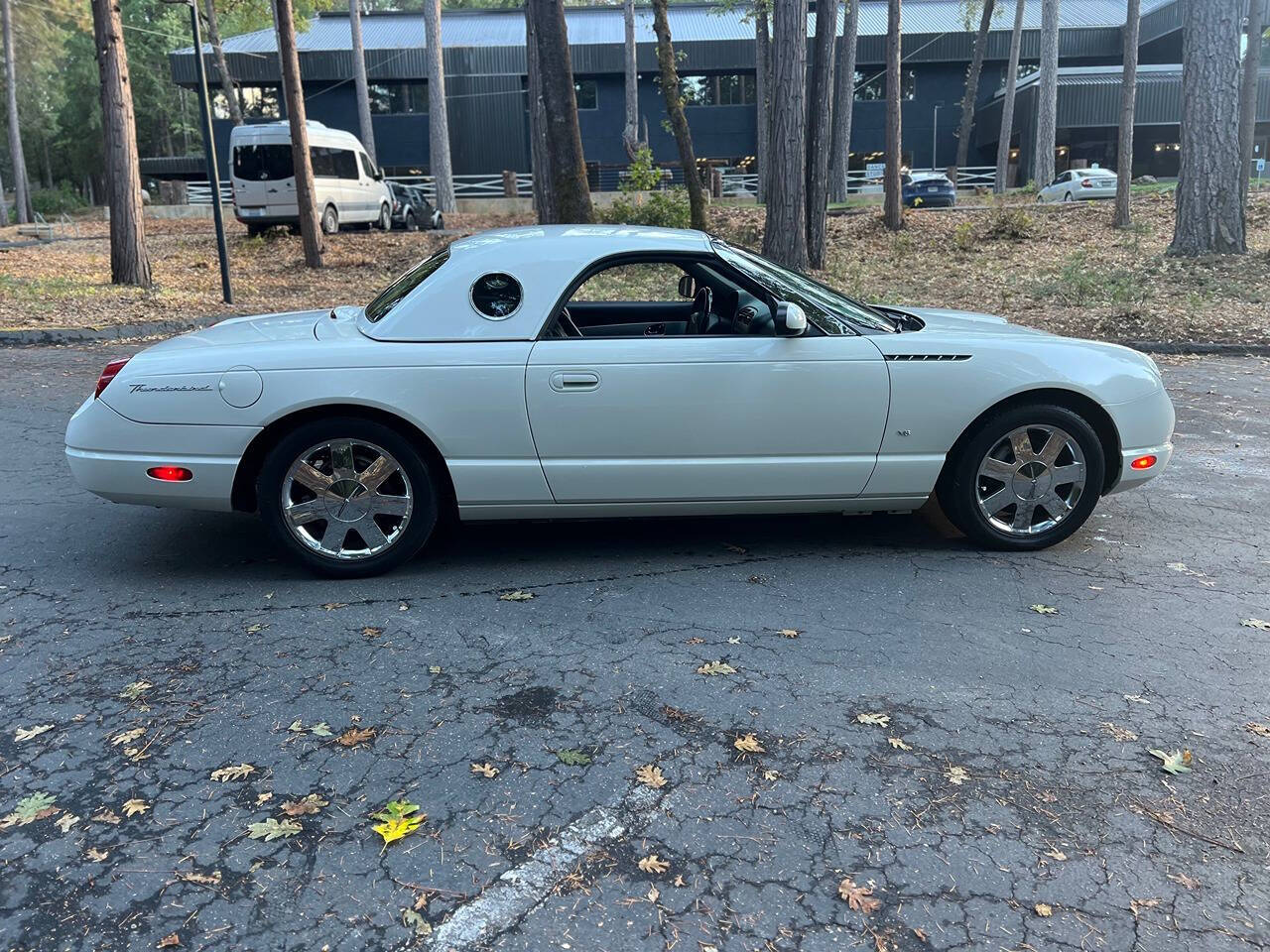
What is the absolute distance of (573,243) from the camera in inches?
184

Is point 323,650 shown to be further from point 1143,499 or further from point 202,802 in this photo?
point 1143,499

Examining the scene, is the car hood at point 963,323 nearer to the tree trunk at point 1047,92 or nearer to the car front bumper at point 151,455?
the car front bumper at point 151,455

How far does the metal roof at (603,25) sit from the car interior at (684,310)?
3522cm

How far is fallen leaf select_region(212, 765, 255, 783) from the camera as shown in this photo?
117 inches

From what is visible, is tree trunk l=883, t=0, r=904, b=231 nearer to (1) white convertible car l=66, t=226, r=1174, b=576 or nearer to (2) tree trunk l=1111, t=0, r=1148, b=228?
(2) tree trunk l=1111, t=0, r=1148, b=228

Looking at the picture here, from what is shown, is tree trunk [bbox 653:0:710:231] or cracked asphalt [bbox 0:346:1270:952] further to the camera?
tree trunk [bbox 653:0:710:231]

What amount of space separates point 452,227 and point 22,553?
A: 2261 centimetres

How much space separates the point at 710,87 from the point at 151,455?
38.9 m

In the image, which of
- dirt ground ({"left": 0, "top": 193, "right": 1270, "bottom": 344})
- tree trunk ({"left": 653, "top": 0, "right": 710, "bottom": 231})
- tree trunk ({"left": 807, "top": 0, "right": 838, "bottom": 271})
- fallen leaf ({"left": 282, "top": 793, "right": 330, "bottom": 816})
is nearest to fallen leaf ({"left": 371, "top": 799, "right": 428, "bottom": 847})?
fallen leaf ({"left": 282, "top": 793, "right": 330, "bottom": 816})

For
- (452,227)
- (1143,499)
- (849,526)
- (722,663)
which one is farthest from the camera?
(452,227)

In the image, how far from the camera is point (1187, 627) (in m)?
4.04

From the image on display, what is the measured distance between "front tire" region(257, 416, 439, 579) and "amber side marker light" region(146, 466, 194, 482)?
0.33 metres

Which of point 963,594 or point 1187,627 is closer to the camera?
point 1187,627

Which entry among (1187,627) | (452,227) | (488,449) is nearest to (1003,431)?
(1187,627)
